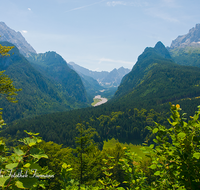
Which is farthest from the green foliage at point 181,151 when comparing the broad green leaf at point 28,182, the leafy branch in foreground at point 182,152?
the broad green leaf at point 28,182

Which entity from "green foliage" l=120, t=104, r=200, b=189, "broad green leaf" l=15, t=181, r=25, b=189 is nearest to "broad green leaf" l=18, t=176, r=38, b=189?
"broad green leaf" l=15, t=181, r=25, b=189

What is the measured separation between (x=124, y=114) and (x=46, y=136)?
289 ft

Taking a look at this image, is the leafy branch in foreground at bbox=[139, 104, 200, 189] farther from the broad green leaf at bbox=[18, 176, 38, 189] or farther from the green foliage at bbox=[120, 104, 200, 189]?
the broad green leaf at bbox=[18, 176, 38, 189]

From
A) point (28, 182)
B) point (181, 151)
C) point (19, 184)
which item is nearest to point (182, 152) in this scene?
point (181, 151)

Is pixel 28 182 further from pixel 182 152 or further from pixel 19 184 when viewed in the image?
pixel 182 152

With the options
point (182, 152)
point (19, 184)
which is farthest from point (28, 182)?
point (182, 152)

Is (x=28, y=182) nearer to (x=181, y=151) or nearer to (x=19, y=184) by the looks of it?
(x=19, y=184)

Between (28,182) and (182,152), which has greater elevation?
(182,152)

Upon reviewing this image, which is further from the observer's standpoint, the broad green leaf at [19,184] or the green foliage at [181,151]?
the green foliage at [181,151]

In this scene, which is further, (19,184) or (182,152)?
(182,152)

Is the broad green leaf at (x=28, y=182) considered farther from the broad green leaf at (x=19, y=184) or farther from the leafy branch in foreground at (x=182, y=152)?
the leafy branch in foreground at (x=182, y=152)

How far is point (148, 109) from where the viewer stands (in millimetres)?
145250

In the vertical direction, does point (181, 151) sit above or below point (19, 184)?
above

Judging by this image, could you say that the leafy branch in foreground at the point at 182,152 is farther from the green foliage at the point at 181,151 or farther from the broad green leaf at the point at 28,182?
the broad green leaf at the point at 28,182
